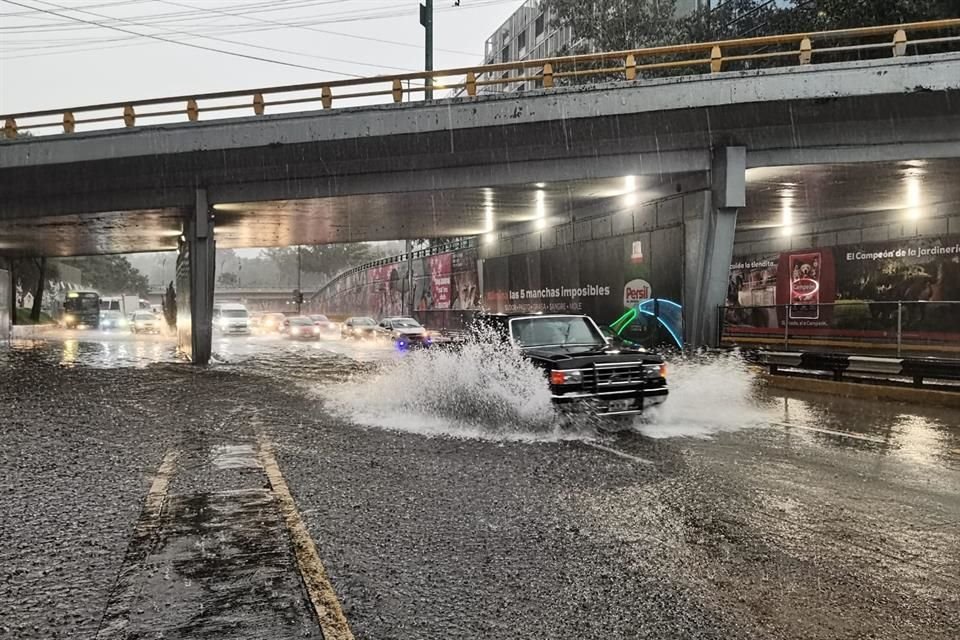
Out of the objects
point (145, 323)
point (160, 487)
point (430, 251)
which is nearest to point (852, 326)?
point (160, 487)

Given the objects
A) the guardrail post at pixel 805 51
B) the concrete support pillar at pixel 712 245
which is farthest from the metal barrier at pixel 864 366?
→ the guardrail post at pixel 805 51

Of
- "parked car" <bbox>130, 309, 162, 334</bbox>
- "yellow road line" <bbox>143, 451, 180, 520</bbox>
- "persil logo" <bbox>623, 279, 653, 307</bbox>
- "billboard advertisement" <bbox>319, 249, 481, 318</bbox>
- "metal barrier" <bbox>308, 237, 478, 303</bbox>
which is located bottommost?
"yellow road line" <bbox>143, 451, 180, 520</bbox>

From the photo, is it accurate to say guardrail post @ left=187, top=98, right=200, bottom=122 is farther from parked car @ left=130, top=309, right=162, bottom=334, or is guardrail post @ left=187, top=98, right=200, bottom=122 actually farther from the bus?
the bus

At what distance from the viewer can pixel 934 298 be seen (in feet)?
72.8

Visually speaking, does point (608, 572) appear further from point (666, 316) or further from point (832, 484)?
point (666, 316)

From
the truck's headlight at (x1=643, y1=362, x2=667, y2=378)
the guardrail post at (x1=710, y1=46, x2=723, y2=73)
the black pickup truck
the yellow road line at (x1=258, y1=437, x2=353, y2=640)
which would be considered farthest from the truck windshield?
the guardrail post at (x1=710, y1=46, x2=723, y2=73)

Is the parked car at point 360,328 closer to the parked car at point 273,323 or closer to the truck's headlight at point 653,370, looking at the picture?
the parked car at point 273,323

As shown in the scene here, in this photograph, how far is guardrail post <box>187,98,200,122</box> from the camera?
2170cm

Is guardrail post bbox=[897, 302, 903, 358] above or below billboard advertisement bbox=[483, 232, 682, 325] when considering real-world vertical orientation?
below

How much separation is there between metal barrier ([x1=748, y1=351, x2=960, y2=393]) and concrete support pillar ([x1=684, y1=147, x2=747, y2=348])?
2.77m

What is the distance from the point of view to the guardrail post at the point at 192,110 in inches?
854

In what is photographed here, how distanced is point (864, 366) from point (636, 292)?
9106 millimetres

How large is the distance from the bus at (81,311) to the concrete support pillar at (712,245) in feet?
182

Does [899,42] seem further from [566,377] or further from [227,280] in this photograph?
[227,280]
